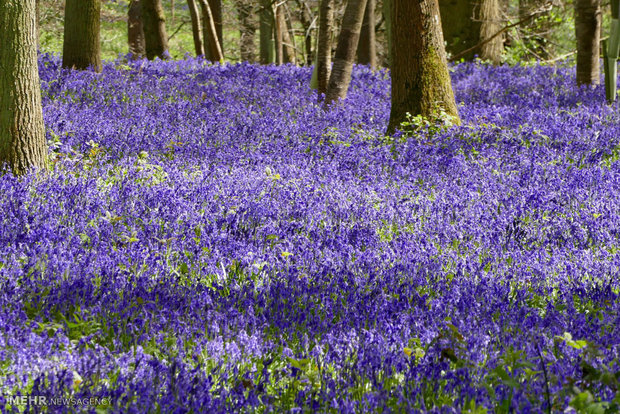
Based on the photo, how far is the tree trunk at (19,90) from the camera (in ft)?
19.3

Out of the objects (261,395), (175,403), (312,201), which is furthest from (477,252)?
(175,403)

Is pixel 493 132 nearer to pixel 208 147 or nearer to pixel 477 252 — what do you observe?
pixel 208 147

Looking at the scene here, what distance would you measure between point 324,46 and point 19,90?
22.1 ft

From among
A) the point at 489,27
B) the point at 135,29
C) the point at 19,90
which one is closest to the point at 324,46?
the point at 489,27

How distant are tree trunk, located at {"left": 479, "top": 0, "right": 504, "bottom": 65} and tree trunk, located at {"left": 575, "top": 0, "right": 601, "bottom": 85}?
3.68 metres

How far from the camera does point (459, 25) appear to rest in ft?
51.6

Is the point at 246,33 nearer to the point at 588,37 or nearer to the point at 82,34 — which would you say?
the point at 82,34

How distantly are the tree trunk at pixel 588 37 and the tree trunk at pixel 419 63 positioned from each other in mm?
3614

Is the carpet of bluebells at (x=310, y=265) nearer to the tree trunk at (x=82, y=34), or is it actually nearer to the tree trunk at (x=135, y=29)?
the tree trunk at (x=82, y=34)

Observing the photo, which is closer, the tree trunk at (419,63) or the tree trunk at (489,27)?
the tree trunk at (419,63)

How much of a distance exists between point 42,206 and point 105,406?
2.89m

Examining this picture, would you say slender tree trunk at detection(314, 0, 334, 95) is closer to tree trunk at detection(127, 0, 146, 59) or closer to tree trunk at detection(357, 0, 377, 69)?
tree trunk at detection(357, 0, 377, 69)

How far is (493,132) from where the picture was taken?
878 centimetres

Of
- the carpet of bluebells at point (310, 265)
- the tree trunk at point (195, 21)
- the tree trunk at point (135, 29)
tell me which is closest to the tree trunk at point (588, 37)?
the carpet of bluebells at point (310, 265)
